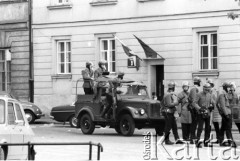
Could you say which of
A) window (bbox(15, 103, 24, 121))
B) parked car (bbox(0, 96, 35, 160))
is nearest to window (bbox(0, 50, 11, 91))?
parked car (bbox(0, 96, 35, 160))

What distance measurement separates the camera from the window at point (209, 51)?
38594 millimetres

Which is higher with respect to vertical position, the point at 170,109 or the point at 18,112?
the point at 18,112

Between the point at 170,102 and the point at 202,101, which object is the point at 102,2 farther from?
the point at 202,101

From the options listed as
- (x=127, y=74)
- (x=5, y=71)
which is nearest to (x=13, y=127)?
(x=127, y=74)

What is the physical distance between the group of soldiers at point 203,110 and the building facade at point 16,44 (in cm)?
2114

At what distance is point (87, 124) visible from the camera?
30891mm

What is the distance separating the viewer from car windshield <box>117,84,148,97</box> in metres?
30.3

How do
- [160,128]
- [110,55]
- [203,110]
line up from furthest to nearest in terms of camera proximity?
1. [110,55]
2. [160,128]
3. [203,110]

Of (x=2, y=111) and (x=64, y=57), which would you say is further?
(x=64, y=57)

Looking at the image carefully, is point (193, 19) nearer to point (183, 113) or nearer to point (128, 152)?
point (183, 113)

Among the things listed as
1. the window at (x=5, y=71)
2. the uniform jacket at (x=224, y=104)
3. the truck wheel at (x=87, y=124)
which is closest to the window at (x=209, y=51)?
the truck wheel at (x=87, y=124)

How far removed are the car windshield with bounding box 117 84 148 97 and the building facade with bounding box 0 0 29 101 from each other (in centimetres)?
1556

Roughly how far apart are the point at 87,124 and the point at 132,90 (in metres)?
1.95

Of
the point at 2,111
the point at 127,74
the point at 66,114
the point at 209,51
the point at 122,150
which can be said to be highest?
the point at 209,51
